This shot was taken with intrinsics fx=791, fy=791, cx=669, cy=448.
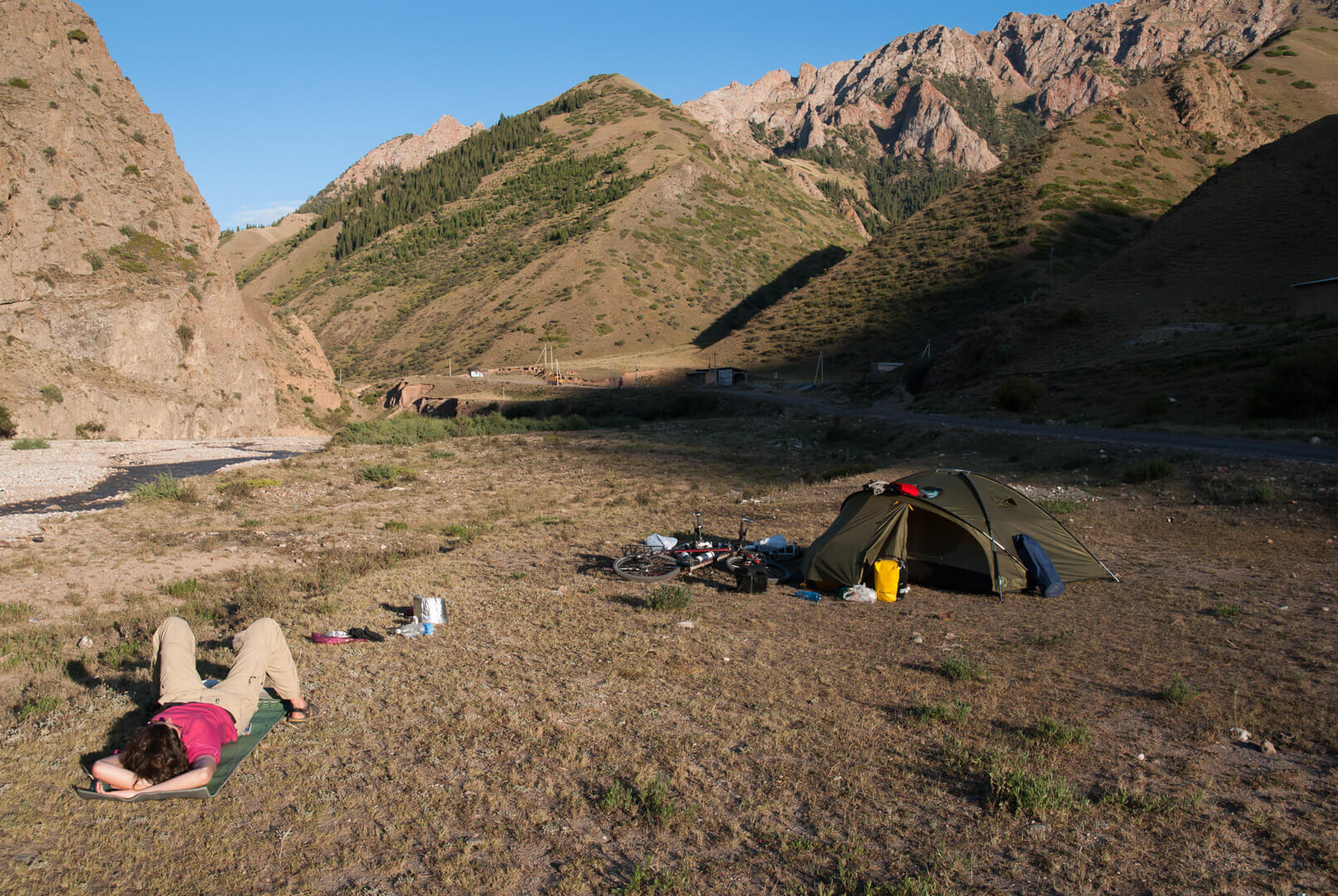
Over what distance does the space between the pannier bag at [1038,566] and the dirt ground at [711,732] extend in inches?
11.5

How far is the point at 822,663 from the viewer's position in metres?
7.99

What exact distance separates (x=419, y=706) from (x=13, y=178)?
43176 millimetres

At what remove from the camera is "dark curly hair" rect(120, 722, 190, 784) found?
17.5 feet

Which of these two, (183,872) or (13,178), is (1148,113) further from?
(183,872)

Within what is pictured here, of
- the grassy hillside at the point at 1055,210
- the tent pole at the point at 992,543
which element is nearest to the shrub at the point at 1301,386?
the tent pole at the point at 992,543

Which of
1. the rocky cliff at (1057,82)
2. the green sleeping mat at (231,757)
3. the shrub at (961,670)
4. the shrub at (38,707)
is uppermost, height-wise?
the rocky cliff at (1057,82)

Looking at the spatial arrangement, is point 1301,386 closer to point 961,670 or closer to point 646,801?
point 961,670

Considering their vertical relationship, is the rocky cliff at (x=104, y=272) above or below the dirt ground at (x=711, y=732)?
above

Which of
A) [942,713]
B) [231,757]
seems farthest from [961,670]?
[231,757]

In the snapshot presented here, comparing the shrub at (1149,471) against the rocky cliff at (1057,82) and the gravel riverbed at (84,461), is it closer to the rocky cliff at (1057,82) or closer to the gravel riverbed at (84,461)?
the gravel riverbed at (84,461)

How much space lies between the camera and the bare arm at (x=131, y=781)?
5273mm

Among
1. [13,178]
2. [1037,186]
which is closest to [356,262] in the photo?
[13,178]

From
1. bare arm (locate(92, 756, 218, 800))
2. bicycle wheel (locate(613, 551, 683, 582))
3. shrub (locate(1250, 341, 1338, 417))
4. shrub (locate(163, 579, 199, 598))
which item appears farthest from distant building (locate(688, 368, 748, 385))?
bare arm (locate(92, 756, 218, 800))

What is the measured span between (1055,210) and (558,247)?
5211cm
